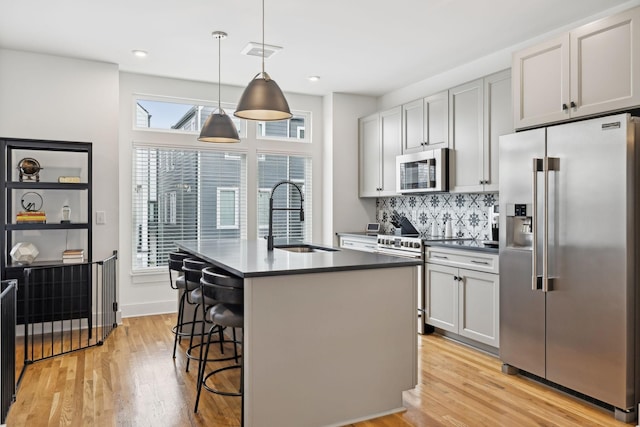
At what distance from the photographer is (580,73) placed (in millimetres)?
2967

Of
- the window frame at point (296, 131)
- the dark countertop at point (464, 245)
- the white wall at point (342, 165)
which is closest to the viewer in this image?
the dark countertop at point (464, 245)

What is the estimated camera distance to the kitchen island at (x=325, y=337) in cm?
239

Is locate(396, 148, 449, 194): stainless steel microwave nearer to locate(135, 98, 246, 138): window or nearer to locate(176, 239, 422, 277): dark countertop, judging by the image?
locate(176, 239, 422, 277): dark countertop

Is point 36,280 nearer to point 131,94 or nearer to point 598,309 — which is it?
point 131,94

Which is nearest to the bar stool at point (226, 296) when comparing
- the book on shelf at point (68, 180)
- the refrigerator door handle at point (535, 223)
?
the refrigerator door handle at point (535, 223)

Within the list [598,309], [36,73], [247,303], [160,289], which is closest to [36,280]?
[160,289]

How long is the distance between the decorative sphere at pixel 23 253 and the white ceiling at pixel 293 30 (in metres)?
1.88

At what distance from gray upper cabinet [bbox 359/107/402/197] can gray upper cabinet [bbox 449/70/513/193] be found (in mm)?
924

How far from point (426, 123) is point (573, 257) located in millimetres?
2349

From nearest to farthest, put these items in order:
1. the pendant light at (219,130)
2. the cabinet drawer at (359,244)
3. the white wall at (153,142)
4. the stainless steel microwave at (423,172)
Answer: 1. the pendant light at (219,130)
2. the stainless steel microwave at (423,172)
3. the white wall at (153,142)
4. the cabinet drawer at (359,244)

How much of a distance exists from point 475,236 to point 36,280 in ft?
13.9

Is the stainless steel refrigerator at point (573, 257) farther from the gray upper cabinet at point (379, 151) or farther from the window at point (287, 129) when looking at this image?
the window at point (287, 129)

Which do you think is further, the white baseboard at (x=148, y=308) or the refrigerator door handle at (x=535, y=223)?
the white baseboard at (x=148, y=308)

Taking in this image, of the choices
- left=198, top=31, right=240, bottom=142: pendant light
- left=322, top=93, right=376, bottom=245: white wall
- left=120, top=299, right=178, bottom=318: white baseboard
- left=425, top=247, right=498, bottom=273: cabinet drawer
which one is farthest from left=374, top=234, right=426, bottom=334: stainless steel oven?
left=120, top=299, right=178, bottom=318: white baseboard
